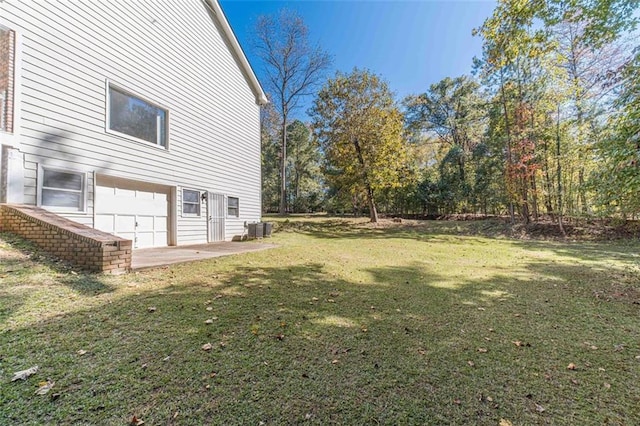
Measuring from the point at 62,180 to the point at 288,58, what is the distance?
19.9 metres

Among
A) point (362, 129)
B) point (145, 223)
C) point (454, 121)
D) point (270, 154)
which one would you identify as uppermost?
point (454, 121)

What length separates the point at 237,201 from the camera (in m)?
11.6

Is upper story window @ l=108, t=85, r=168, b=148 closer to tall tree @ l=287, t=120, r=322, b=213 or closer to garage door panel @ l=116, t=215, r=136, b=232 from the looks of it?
garage door panel @ l=116, t=215, r=136, b=232

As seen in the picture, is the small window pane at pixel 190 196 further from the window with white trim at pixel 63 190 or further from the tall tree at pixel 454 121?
the tall tree at pixel 454 121

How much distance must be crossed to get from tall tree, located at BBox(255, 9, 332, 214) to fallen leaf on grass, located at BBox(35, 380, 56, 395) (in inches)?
817

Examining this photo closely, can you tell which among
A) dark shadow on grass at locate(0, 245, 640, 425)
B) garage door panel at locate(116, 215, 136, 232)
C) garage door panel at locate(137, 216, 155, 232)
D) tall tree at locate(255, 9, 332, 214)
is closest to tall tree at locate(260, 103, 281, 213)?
tall tree at locate(255, 9, 332, 214)

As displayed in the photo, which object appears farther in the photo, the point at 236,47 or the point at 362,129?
the point at 362,129

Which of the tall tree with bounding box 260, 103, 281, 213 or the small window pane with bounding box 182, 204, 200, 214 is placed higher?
the tall tree with bounding box 260, 103, 281, 213

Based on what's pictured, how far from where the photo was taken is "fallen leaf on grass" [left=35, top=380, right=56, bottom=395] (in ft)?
6.29

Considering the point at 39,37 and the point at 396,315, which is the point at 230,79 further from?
the point at 396,315

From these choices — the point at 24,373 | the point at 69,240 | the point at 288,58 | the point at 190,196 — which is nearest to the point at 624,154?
the point at 24,373

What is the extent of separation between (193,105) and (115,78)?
2574 millimetres

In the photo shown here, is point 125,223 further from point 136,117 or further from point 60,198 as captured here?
point 136,117

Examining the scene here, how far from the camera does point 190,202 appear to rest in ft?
30.2
